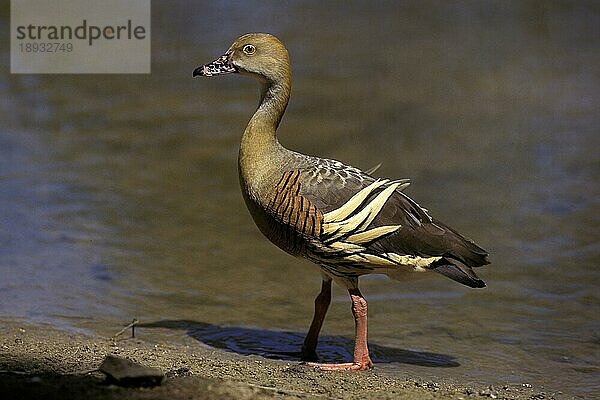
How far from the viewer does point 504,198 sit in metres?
12.0

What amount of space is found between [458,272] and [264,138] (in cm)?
170

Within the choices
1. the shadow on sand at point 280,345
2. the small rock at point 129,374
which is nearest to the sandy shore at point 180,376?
the small rock at point 129,374

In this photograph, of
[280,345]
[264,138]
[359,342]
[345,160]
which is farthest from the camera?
[345,160]

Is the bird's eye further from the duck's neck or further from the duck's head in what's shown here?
the duck's neck

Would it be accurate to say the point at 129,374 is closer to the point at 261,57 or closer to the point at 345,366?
the point at 345,366

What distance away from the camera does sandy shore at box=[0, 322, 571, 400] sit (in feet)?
19.1

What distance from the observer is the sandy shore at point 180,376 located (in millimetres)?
5812

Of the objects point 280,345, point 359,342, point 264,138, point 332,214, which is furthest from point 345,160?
point 332,214

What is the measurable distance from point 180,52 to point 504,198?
6.21 metres

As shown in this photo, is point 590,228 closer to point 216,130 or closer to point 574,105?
point 574,105

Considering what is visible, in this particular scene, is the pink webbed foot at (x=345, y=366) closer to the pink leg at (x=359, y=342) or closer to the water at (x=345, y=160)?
the pink leg at (x=359, y=342)

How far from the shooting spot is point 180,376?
21.2ft

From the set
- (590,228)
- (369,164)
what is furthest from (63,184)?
(590,228)

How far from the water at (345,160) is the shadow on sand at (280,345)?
0.03 metres
